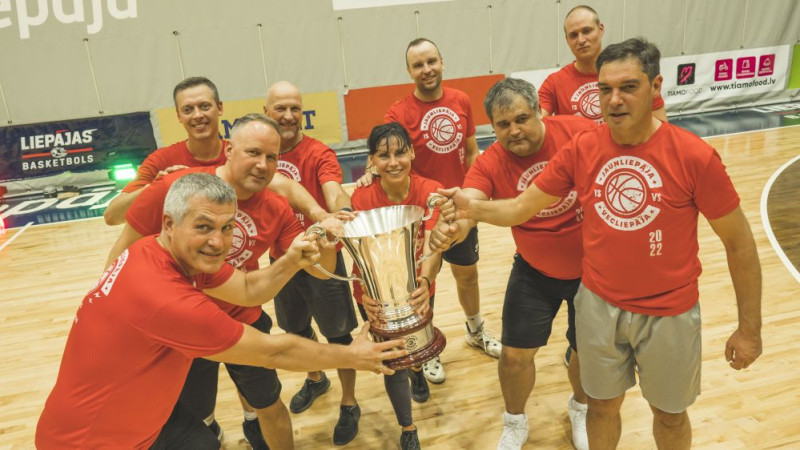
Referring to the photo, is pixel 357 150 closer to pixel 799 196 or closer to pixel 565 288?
pixel 799 196

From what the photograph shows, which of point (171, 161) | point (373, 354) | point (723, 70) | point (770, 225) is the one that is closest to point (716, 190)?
point (373, 354)

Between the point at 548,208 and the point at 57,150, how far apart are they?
978 centimetres

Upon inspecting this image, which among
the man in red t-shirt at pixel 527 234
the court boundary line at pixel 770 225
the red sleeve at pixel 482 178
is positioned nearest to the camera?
the man in red t-shirt at pixel 527 234

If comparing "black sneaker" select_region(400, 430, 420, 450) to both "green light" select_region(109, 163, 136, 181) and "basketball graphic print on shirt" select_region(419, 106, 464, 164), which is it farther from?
"green light" select_region(109, 163, 136, 181)

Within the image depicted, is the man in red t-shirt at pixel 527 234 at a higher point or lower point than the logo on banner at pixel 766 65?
lower

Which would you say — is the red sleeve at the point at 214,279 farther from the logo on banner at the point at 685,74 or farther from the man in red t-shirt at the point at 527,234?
the logo on banner at the point at 685,74

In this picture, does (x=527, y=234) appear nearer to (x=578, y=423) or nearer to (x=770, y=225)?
(x=578, y=423)

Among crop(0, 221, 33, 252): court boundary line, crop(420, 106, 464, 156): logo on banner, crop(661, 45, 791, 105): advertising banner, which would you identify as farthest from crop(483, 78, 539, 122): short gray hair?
crop(661, 45, 791, 105): advertising banner

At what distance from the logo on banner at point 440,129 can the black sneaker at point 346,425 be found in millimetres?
1771

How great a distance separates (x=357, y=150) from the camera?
1062cm

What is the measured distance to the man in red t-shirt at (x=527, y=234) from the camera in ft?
8.30

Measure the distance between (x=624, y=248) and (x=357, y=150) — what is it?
29.1 ft

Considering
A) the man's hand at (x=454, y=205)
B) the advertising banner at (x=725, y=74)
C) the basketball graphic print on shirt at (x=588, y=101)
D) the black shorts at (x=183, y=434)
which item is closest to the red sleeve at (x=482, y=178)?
the man's hand at (x=454, y=205)

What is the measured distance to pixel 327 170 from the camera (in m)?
3.12
